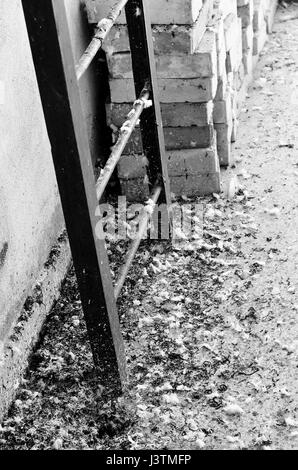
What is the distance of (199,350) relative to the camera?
301 cm

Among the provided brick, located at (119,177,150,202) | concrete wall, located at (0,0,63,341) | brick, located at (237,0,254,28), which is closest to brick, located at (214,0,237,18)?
brick, located at (237,0,254,28)

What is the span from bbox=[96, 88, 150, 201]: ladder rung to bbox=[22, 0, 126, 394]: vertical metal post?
14cm

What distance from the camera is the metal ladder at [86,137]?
2.20 metres

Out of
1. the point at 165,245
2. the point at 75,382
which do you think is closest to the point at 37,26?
the point at 75,382

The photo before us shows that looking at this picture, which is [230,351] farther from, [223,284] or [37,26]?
[37,26]

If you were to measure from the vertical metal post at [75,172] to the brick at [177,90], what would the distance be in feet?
4.02

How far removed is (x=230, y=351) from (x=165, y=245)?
76 centimetres

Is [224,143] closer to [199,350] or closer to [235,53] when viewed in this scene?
[235,53]

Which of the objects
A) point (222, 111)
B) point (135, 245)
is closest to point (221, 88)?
point (222, 111)

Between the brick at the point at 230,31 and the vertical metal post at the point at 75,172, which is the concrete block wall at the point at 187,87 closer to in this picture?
the brick at the point at 230,31

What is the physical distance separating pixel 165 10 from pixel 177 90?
380mm

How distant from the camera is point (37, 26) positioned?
217cm

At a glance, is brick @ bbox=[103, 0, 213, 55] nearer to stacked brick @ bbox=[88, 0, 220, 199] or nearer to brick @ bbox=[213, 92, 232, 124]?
stacked brick @ bbox=[88, 0, 220, 199]
